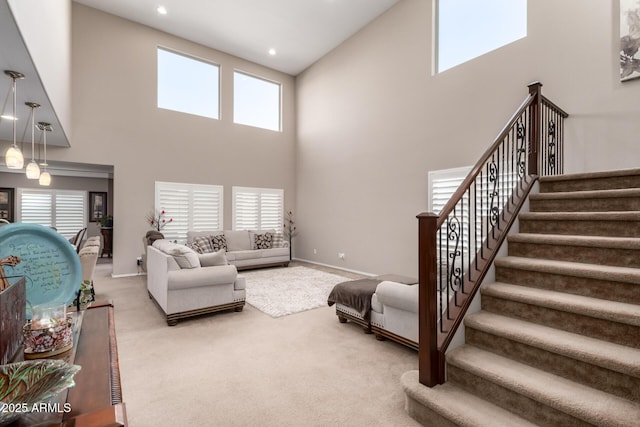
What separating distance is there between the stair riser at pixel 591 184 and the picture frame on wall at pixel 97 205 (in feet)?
37.4

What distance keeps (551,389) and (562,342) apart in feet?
1.01

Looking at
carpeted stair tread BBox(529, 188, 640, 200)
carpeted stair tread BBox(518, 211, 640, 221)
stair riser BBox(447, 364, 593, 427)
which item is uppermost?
carpeted stair tread BBox(529, 188, 640, 200)

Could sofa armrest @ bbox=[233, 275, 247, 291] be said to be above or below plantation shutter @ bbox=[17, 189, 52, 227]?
below

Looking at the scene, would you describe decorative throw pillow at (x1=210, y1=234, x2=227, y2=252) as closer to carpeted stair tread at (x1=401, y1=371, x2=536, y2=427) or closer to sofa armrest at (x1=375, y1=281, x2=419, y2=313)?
sofa armrest at (x1=375, y1=281, x2=419, y2=313)

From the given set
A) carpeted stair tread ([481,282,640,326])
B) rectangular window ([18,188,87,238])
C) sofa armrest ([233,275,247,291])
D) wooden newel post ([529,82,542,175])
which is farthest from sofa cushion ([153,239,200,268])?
rectangular window ([18,188,87,238])

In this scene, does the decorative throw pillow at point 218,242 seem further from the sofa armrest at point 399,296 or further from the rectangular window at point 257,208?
the sofa armrest at point 399,296

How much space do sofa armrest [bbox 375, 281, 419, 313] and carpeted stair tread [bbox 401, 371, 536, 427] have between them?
2.49ft

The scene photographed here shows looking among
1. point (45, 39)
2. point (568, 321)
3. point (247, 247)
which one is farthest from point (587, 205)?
point (247, 247)

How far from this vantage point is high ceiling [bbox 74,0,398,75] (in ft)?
19.4

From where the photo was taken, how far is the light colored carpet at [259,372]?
81.8 inches

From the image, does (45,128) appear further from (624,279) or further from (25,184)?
(624,279)

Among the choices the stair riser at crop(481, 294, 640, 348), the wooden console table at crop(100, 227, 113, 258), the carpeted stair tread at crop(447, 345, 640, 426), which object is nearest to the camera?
the carpeted stair tread at crop(447, 345, 640, 426)

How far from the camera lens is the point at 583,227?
260 cm

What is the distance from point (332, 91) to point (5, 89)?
19.1 ft
